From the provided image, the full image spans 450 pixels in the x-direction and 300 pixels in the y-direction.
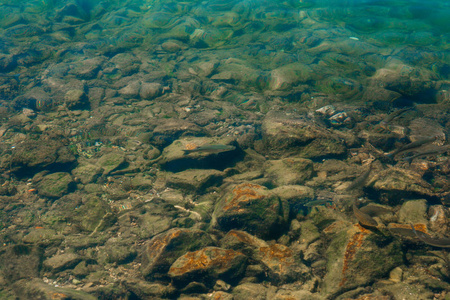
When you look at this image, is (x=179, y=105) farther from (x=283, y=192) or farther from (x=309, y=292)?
(x=309, y=292)

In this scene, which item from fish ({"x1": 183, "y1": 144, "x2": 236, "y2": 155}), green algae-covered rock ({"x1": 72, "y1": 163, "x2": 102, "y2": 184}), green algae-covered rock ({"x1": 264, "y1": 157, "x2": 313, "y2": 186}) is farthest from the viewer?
green algae-covered rock ({"x1": 72, "y1": 163, "x2": 102, "y2": 184})

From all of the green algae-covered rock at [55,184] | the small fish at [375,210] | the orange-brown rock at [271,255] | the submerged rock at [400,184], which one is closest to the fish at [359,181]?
the submerged rock at [400,184]

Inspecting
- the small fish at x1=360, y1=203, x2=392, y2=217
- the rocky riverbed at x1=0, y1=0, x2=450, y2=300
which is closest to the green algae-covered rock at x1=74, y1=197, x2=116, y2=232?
the rocky riverbed at x1=0, y1=0, x2=450, y2=300

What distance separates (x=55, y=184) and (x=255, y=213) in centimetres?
466

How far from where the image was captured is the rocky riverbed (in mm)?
3594

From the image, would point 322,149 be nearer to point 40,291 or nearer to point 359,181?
point 359,181

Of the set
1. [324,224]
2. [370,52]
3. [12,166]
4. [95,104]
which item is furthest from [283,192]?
[370,52]

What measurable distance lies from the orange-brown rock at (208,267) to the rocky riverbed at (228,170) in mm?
20

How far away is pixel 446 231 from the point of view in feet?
12.0

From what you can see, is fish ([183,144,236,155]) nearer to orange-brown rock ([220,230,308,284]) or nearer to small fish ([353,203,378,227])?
orange-brown rock ([220,230,308,284])

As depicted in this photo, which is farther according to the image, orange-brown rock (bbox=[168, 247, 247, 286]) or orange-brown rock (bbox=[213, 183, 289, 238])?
orange-brown rock (bbox=[213, 183, 289, 238])

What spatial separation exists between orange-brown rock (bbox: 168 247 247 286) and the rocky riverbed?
2 cm

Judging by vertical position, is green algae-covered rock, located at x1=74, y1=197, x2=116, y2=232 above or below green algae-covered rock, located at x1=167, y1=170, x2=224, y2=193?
below

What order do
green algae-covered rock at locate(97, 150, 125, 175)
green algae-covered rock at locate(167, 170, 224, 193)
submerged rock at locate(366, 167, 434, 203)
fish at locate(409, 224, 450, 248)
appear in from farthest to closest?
green algae-covered rock at locate(97, 150, 125, 175) → green algae-covered rock at locate(167, 170, 224, 193) → submerged rock at locate(366, 167, 434, 203) → fish at locate(409, 224, 450, 248)
